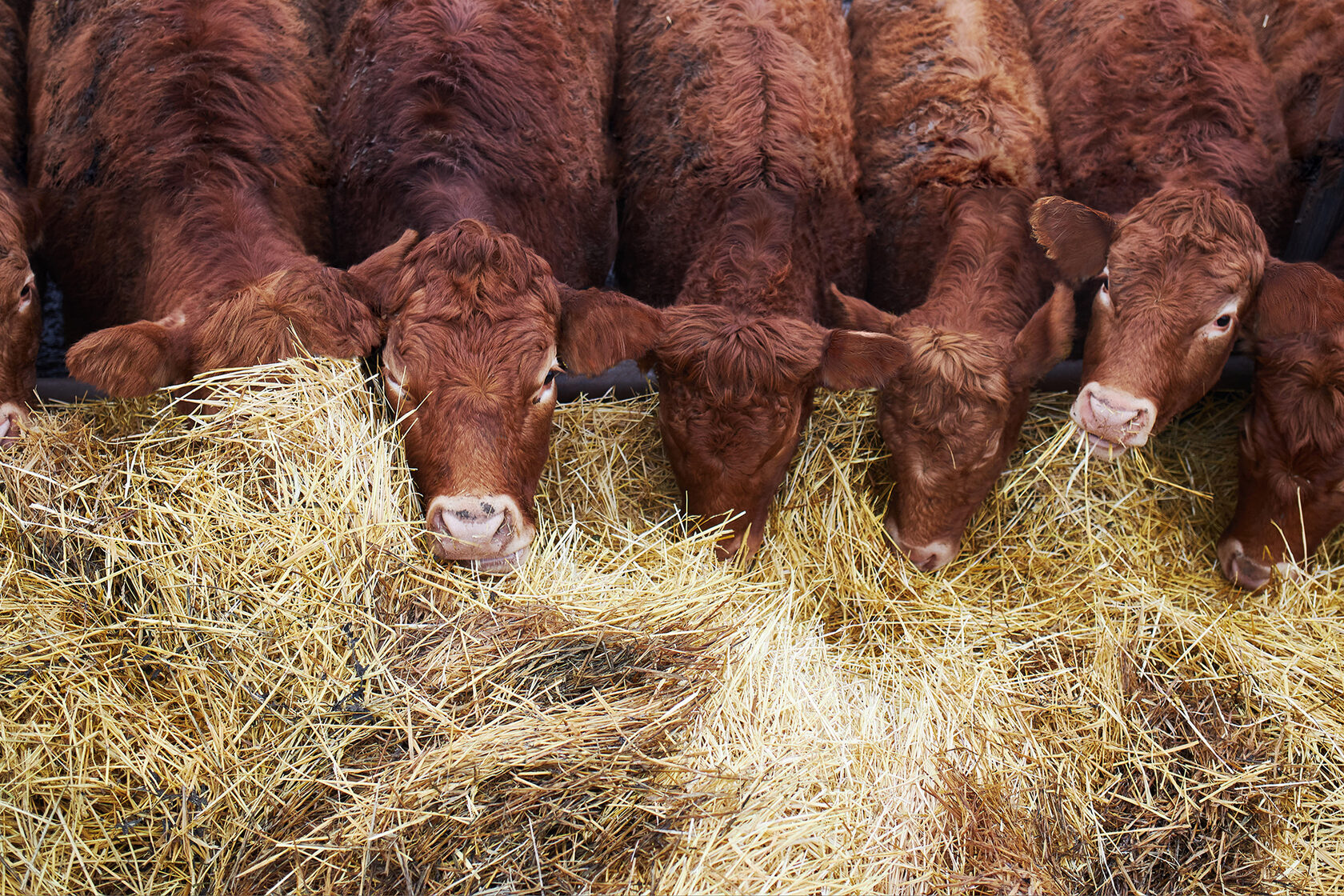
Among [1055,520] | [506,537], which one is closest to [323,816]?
[506,537]

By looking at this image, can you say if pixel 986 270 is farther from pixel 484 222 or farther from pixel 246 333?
pixel 246 333

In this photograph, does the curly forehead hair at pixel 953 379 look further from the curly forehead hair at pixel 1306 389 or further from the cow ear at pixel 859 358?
the curly forehead hair at pixel 1306 389

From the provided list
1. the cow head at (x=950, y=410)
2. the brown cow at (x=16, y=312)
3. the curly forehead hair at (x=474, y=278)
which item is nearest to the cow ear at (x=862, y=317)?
the cow head at (x=950, y=410)

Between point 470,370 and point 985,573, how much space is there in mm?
2301

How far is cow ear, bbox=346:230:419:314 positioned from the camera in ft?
10.0

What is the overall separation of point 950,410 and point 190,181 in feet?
10.2

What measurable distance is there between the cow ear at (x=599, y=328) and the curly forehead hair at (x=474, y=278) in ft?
0.25

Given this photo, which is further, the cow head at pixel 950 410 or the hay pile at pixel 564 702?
the cow head at pixel 950 410

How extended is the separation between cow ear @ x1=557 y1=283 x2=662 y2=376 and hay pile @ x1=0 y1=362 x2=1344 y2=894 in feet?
2.06

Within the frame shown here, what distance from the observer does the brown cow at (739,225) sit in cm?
319

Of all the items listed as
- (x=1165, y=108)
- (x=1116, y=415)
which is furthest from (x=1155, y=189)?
(x=1116, y=415)

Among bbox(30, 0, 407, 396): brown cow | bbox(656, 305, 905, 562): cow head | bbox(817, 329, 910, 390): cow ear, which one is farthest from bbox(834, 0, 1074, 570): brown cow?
bbox(30, 0, 407, 396): brown cow

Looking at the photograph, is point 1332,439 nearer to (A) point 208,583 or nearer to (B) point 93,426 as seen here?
(A) point 208,583

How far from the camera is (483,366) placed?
285 centimetres
